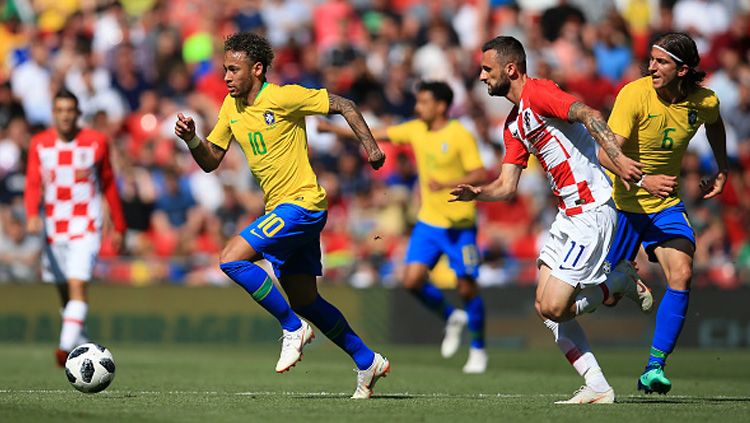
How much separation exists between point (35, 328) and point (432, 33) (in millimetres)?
8602

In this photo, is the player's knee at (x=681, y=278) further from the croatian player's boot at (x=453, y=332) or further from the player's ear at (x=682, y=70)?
the croatian player's boot at (x=453, y=332)

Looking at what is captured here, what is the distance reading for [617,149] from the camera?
938 centimetres

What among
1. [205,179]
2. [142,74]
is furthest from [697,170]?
[142,74]

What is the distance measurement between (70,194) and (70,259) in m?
0.68

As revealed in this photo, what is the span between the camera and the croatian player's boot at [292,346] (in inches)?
396

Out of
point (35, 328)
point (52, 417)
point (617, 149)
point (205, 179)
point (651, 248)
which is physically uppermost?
point (617, 149)

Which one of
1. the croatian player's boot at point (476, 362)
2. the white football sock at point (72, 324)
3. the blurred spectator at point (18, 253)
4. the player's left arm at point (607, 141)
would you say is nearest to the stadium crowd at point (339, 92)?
the blurred spectator at point (18, 253)

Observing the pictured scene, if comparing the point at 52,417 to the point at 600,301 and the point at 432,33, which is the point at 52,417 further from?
the point at 432,33

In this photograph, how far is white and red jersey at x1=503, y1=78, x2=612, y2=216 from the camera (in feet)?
32.6

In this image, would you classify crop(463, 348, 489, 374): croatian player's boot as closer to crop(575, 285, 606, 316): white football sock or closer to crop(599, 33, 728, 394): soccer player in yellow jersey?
crop(599, 33, 728, 394): soccer player in yellow jersey

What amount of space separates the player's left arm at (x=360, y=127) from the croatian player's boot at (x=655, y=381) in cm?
259

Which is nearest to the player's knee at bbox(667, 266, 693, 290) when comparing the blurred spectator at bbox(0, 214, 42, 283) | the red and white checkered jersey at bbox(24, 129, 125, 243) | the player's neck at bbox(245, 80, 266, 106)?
the player's neck at bbox(245, 80, 266, 106)

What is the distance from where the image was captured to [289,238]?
10297 millimetres

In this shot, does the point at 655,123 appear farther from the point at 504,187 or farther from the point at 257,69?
the point at 257,69
